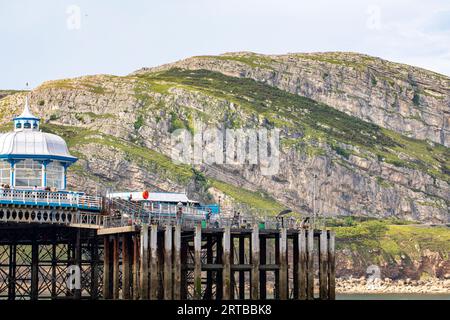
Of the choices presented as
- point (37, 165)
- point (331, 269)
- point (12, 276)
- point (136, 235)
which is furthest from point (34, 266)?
point (331, 269)

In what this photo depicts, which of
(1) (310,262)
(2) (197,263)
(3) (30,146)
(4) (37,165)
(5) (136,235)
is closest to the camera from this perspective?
(2) (197,263)

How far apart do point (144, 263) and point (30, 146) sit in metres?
19.1

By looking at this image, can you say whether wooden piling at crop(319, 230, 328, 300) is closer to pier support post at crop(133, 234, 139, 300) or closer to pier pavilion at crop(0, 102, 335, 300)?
pier pavilion at crop(0, 102, 335, 300)

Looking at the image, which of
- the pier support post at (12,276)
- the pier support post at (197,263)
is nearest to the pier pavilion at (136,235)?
the pier support post at (197,263)

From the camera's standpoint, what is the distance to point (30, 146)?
99.9 meters

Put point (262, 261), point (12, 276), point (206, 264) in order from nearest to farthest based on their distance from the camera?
point (206, 264)
point (262, 261)
point (12, 276)

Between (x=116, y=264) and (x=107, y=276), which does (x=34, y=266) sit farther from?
(x=116, y=264)

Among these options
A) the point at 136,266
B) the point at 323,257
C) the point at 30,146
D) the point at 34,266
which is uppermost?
the point at 30,146

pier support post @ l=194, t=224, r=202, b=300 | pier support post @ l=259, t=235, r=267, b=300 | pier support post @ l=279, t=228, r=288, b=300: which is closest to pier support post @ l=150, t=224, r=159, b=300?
pier support post @ l=194, t=224, r=202, b=300

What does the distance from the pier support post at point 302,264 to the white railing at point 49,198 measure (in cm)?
1726

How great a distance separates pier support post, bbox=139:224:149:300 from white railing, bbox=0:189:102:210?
1233 cm

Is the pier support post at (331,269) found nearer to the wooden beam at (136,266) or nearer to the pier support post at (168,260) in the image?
the pier support post at (168,260)

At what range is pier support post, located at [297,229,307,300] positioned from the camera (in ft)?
305

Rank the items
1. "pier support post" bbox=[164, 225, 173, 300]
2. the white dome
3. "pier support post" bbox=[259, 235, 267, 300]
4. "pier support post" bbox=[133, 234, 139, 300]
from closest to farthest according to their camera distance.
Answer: "pier support post" bbox=[164, 225, 173, 300] < "pier support post" bbox=[133, 234, 139, 300] < "pier support post" bbox=[259, 235, 267, 300] < the white dome
